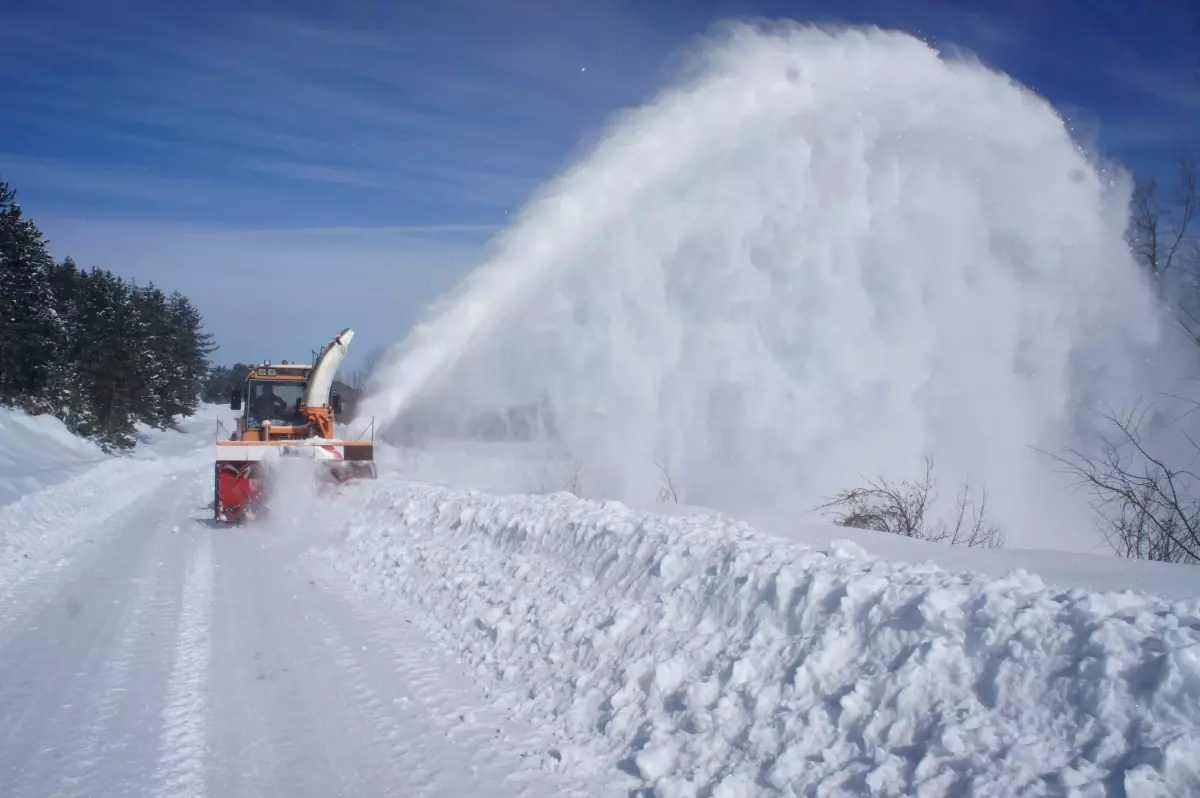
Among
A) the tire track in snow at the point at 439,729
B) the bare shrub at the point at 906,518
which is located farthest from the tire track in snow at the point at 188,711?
the bare shrub at the point at 906,518

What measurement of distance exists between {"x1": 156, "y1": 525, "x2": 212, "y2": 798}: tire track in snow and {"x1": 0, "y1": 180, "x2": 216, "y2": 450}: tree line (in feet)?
103

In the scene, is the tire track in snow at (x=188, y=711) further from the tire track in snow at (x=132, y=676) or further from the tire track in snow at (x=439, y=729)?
the tire track in snow at (x=439, y=729)

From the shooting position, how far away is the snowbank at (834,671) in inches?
146

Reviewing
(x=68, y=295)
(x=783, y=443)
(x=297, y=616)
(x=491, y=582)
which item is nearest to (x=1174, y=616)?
(x=491, y=582)

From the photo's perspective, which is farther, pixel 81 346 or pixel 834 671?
pixel 81 346

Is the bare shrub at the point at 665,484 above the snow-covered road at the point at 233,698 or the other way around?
above

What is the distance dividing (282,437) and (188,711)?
11642 millimetres

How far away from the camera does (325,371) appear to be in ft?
54.4

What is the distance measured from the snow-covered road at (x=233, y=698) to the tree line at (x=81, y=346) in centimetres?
3012

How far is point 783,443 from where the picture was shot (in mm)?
16266

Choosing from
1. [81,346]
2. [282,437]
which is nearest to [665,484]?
[282,437]

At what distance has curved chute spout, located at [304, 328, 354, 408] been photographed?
16469 mm

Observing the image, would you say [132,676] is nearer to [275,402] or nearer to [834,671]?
[834,671]

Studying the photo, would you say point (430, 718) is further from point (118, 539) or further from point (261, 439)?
point (261, 439)
